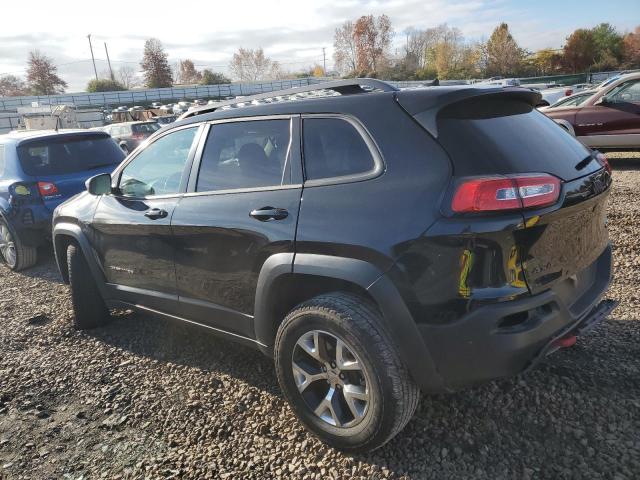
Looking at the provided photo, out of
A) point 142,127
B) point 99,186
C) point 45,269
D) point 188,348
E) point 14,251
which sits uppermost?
point 99,186

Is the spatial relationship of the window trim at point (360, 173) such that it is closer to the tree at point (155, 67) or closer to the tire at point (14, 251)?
the tire at point (14, 251)

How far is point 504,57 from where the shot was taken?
56.4m

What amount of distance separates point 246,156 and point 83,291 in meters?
2.20

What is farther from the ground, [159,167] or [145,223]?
[159,167]

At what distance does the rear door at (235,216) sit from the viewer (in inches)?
102

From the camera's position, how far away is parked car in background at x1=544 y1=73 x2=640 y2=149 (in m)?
8.45

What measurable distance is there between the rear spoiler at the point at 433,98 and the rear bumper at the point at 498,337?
83cm

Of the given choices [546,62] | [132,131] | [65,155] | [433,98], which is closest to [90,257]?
[65,155]

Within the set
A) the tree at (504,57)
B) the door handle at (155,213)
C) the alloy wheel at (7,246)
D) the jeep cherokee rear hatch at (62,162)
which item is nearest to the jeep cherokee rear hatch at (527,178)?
the door handle at (155,213)

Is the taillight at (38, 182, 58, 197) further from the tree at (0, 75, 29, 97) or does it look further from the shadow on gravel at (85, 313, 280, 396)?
Result: the tree at (0, 75, 29, 97)

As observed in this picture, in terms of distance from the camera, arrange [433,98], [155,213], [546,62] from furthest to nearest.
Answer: [546,62]
[155,213]
[433,98]

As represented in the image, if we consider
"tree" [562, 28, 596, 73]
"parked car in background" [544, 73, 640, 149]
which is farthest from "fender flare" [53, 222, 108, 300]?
"tree" [562, 28, 596, 73]

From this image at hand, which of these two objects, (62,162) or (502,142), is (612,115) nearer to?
(502,142)

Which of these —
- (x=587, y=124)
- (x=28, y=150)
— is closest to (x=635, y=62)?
(x=587, y=124)
